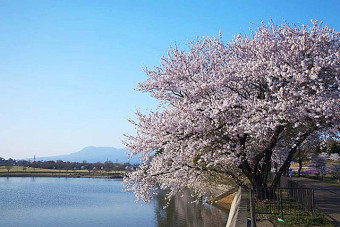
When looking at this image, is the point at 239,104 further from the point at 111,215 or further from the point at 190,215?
the point at 111,215

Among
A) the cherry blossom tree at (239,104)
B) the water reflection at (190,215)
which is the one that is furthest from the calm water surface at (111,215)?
the cherry blossom tree at (239,104)

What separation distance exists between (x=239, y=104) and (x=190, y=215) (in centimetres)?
1597

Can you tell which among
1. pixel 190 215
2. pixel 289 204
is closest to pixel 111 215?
pixel 190 215

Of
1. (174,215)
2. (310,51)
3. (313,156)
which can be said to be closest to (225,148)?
(310,51)

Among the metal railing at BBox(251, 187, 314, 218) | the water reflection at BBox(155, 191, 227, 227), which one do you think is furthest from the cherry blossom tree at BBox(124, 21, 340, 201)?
the water reflection at BBox(155, 191, 227, 227)

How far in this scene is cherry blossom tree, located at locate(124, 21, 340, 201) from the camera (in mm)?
12422

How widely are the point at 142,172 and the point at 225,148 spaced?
473cm

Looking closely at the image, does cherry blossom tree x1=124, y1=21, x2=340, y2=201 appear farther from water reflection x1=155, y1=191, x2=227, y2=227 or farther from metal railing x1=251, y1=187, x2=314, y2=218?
water reflection x1=155, y1=191, x2=227, y2=227

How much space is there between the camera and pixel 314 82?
1306 cm

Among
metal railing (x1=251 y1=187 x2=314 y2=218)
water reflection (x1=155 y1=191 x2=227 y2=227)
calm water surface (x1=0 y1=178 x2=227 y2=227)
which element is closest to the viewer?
metal railing (x1=251 y1=187 x2=314 y2=218)

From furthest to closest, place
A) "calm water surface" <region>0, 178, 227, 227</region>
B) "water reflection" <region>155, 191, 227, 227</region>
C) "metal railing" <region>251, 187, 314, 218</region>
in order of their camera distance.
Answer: "calm water surface" <region>0, 178, 227, 227</region> → "water reflection" <region>155, 191, 227, 227</region> → "metal railing" <region>251, 187, 314, 218</region>

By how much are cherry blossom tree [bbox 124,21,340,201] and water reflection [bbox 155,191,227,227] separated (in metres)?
8.01

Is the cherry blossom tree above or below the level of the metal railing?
above

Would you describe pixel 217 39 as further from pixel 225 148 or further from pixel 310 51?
pixel 225 148
